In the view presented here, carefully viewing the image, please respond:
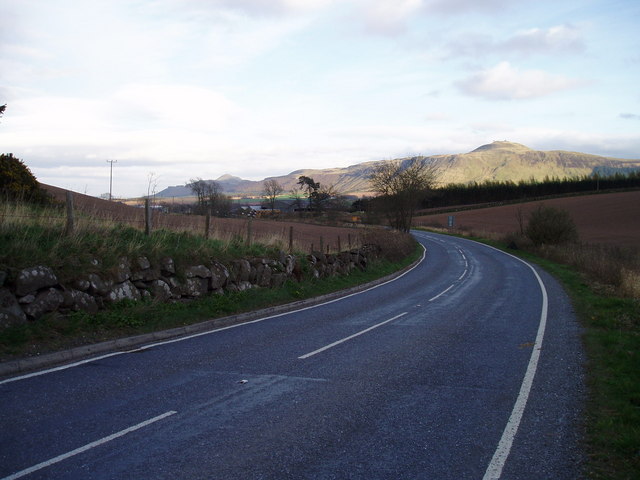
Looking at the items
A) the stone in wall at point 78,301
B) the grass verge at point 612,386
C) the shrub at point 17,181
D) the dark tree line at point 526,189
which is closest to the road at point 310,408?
the grass verge at point 612,386

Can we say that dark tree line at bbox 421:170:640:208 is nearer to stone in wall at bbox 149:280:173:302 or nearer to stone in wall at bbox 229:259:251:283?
stone in wall at bbox 229:259:251:283

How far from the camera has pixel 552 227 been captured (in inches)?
1558

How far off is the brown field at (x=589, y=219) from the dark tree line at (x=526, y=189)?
69.0 ft

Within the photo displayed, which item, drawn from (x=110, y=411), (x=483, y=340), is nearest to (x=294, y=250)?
(x=483, y=340)

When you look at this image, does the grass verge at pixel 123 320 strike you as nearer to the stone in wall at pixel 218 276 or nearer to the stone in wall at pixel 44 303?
the stone in wall at pixel 44 303

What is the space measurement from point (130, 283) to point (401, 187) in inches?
1812

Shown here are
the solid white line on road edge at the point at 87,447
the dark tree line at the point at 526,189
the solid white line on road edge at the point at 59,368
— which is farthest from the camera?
the dark tree line at the point at 526,189

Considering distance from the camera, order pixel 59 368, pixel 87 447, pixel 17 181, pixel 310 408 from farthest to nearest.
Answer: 1. pixel 17 181
2. pixel 59 368
3. pixel 310 408
4. pixel 87 447

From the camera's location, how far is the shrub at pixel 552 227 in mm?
39469

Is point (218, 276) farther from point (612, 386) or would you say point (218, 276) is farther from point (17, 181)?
point (612, 386)

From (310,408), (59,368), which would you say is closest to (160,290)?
(59,368)

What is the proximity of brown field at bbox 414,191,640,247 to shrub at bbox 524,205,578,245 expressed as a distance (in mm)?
8837

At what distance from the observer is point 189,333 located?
10570 millimetres

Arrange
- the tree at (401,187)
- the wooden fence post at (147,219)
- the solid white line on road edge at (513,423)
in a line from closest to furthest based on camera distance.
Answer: the solid white line on road edge at (513,423), the wooden fence post at (147,219), the tree at (401,187)
